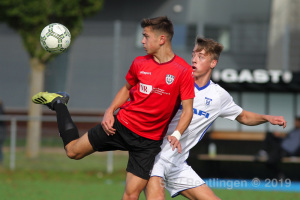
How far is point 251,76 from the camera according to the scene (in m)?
13.8

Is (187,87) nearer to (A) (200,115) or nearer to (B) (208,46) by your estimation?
(A) (200,115)

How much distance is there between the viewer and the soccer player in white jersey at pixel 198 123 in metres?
6.31

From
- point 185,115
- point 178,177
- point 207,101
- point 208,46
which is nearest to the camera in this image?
point 185,115

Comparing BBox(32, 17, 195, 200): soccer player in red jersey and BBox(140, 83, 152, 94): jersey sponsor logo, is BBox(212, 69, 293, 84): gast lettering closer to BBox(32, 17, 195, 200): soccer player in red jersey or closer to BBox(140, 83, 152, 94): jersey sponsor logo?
BBox(32, 17, 195, 200): soccer player in red jersey

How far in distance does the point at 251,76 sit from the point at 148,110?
26.8 feet

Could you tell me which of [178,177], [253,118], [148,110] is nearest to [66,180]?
[178,177]

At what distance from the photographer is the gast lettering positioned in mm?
13602

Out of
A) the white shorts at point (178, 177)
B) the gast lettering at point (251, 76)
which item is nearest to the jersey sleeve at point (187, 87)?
the white shorts at point (178, 177)

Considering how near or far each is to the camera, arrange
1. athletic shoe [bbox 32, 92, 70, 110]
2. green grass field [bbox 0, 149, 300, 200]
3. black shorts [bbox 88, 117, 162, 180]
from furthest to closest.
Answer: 1. green grass field [bbox 0, 149, 300, 200]
2. athletic shoe [bbox 32, 92, 70, 110]
3. black shorts [bbox 88, 117, 162, 180]

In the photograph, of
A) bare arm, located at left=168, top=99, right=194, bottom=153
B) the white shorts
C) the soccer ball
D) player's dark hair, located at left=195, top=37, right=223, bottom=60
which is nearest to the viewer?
bare arm, located at left=168, top=99, right=194, bottom=153

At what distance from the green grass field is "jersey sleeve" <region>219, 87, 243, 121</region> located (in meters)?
3.87

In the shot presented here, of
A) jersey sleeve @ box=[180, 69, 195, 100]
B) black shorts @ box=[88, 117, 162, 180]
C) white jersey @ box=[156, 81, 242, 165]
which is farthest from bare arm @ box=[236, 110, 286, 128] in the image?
black shorts @ box=[88, 117, 162, 180]

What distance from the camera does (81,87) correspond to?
1836 cm

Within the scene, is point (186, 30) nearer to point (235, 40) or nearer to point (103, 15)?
point (235, 40)
